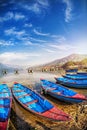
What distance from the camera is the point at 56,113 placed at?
13.1 meters

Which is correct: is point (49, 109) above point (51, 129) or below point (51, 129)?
above

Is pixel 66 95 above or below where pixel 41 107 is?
above

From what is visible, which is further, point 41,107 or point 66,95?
point 66,95

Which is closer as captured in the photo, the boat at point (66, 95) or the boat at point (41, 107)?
the boat at point (41, 107)

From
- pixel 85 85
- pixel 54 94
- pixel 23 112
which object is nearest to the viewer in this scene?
pixel 23 112

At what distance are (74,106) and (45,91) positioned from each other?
6.34 metres

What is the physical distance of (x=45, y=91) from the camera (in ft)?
74.7

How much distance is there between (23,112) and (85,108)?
7057 mm

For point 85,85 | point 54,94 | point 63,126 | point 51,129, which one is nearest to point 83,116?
point 63,126

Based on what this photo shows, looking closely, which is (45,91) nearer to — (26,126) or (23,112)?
(23,112)

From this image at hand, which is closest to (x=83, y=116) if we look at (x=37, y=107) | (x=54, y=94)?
(x=37, y=107)

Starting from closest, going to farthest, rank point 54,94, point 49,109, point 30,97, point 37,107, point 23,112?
point 49,109, point 37,107, point 23,112, point 30,97, point 54,94

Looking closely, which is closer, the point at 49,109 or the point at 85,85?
the point at 49,109

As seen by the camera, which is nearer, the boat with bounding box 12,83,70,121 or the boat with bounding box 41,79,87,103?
the boat with bounding box 12,83,70,121
